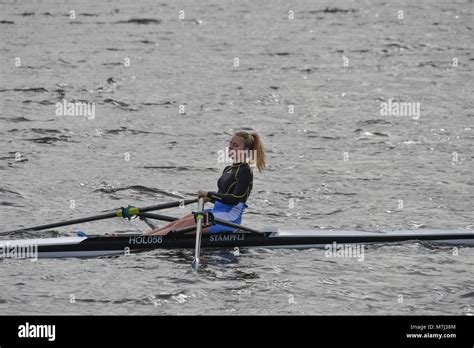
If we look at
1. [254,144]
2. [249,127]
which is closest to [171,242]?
[254,144]

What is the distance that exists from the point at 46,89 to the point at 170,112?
4.72 m

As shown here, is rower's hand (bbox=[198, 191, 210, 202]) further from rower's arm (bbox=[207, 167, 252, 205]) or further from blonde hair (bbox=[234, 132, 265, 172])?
blonde hair (bbox=[234, 132, 265, 172])

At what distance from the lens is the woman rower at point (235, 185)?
14.9m

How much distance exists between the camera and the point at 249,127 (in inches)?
1097

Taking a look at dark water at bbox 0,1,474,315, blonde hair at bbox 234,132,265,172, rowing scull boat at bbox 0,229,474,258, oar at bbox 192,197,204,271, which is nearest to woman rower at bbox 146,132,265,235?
blonde hair at bbox 234,132,265,172

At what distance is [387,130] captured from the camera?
27.6m

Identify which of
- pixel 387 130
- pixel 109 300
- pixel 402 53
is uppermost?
pixel 402 53

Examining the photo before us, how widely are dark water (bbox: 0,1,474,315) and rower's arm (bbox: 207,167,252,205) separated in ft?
2.89

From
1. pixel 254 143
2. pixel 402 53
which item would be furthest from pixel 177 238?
pixel 402 53

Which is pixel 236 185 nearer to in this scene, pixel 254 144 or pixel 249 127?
pixel 254 144

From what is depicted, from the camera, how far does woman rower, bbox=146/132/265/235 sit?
14938 mm

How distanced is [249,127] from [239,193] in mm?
12967

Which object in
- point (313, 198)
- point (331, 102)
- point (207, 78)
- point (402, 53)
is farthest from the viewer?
point (402, 53)
